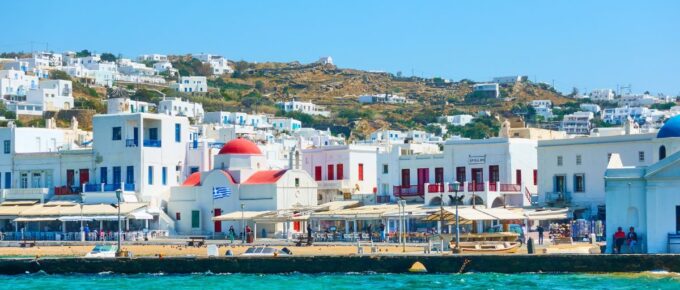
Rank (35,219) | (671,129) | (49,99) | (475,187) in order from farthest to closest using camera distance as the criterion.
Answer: (49,99) → (35,219) → (475,187) → (671,129)

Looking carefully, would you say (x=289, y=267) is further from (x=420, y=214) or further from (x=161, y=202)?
(x=161, y=202)

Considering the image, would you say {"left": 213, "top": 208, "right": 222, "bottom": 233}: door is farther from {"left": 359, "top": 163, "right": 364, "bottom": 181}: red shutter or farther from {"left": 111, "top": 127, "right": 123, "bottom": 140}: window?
{"left": 359, "top": 163, "right": 364, "bottom": 181}: red shutter

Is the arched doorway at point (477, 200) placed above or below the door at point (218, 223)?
above

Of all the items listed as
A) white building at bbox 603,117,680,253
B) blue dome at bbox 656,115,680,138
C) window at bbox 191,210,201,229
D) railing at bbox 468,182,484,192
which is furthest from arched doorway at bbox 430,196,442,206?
white building at bbox 603,117,680,253

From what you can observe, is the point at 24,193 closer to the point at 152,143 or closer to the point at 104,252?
the point at 152,143

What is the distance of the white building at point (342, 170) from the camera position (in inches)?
3159

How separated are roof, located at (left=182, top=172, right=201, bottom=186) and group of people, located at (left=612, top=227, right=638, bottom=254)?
1377 inches

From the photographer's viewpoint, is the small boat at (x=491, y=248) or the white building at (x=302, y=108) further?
the white building at (x=302, y=108)

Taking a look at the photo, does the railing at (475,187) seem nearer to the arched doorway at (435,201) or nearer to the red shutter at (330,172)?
the arched doorway at (435,201)

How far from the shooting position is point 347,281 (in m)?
46.8

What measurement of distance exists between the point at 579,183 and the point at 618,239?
69.2 feet

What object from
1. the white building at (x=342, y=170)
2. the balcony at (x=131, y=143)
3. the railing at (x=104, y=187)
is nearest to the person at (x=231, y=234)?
the railing at (x=104, y=187)

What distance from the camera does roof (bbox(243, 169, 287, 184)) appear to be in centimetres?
7612

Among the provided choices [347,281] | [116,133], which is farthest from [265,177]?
[347,281]
